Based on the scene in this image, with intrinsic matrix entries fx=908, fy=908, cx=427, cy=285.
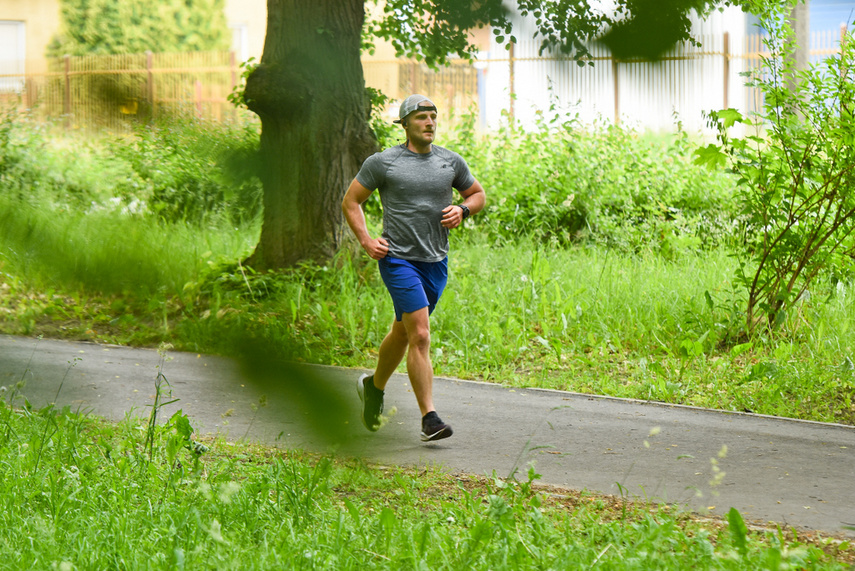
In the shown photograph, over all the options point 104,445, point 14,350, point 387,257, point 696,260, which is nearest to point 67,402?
point 104,445

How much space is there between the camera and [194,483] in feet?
10.1

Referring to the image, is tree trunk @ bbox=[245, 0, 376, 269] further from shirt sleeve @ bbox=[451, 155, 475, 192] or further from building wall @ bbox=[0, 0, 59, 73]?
shirt sleeve @ bbox=[451, 155, 475, 192]

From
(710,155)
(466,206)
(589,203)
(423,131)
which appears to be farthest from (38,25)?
(589,203)

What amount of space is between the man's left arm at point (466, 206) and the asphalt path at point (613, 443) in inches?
38.5

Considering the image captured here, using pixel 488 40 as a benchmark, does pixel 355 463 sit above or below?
below

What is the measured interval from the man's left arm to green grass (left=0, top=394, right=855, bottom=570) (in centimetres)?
115

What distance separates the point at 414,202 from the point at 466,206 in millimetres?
319

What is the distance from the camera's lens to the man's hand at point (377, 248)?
3.93 metres

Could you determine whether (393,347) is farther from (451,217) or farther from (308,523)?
(308,523)

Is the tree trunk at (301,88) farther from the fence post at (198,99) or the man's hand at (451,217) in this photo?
the man's hand at (451,217)

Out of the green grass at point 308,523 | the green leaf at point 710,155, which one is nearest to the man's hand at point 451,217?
the green grass at point 308,523

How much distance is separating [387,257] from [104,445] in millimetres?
1461

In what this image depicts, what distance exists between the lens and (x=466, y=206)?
4.40 meters

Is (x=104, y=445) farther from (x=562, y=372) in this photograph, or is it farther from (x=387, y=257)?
(x=562, y=372)
